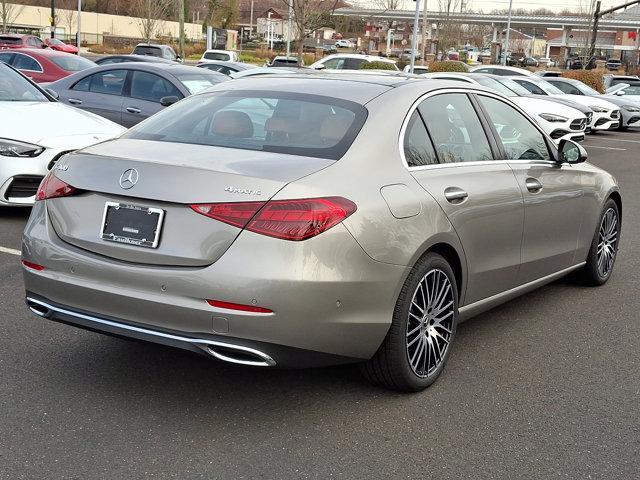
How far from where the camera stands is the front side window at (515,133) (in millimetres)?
5359

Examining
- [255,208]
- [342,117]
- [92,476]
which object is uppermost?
[342,117]

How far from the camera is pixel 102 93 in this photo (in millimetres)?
12469

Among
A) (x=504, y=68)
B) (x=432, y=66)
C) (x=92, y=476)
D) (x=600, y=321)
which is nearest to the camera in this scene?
(x=92, y=476)

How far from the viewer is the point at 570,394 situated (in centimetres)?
446

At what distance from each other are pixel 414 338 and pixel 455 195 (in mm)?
781

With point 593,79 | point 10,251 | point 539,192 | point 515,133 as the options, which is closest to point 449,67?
point 593,79

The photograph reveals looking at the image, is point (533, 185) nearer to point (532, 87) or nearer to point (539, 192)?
point (539, 192)

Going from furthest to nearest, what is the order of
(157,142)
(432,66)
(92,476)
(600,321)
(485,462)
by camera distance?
1. (432,66)
2. (600,321)
3. (157,142)
4. (485,462)
5. (92,476)

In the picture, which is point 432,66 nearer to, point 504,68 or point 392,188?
point 504,68

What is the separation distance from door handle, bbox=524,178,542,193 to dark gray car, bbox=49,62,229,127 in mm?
7339

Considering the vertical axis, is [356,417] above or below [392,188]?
below

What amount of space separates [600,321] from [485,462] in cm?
255

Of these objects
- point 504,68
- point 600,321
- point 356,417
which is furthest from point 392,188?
point 504,68

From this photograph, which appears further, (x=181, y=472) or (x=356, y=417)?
(x=356, y=417)
